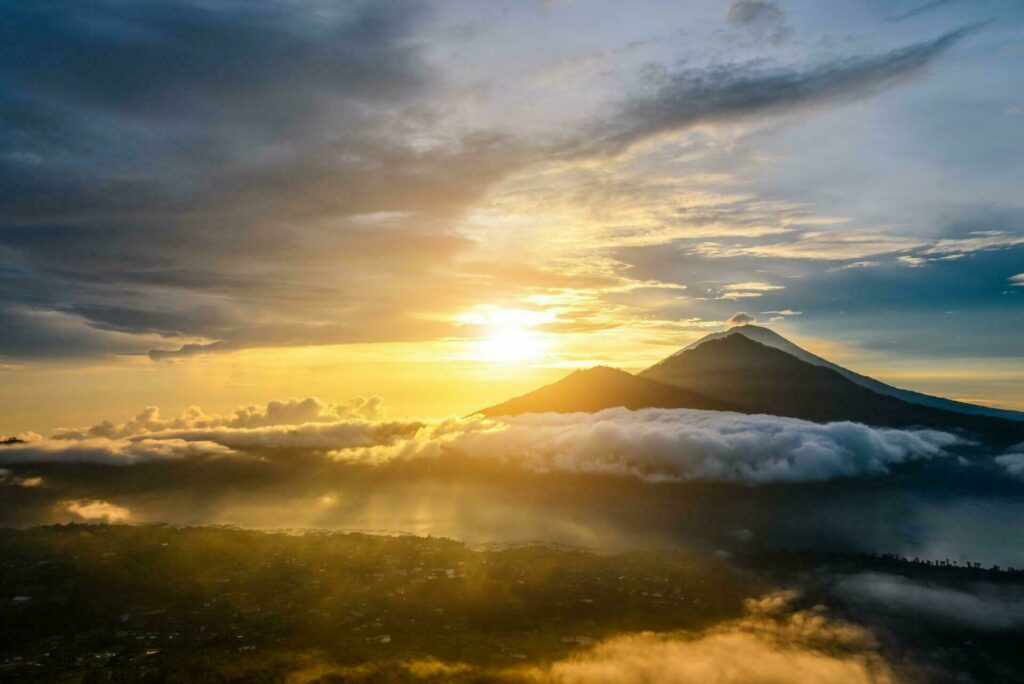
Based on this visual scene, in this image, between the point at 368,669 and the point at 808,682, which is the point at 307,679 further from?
the point at 808,682

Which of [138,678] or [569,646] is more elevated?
[138,678]

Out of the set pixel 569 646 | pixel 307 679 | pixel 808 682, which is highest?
pixel 307 679

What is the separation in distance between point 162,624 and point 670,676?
6667 inches

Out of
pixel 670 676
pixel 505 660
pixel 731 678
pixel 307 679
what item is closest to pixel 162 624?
pixel 307 679

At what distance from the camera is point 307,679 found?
14088cm

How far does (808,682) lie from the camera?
19600 cm

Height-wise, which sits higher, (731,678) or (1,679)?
(1,679)

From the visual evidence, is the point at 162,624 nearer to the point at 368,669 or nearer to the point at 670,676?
the point at 368,669

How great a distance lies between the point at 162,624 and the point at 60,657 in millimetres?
36069

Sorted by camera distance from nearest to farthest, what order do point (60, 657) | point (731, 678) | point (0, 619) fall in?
point (60, 657) → point (731, 678) → point (0, 619)

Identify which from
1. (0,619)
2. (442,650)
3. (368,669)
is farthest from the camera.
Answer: (0,619)

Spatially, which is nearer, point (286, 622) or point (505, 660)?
point (505, 660)

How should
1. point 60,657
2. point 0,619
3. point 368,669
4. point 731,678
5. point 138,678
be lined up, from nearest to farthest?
point 138,678
point 368,669
point 60,657
point 731,678
point 0,619

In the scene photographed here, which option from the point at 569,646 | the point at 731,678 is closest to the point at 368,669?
the point at 569,646
